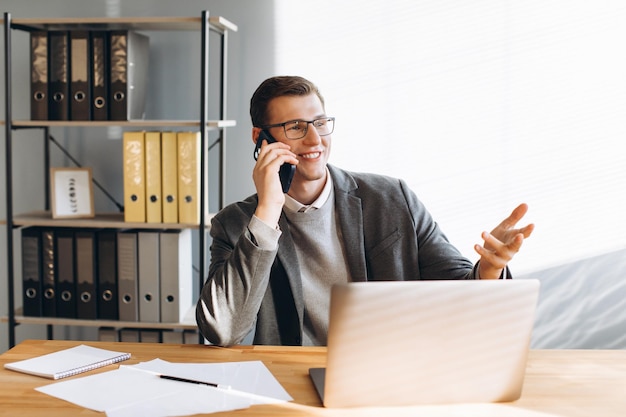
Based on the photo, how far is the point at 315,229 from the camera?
209 cm

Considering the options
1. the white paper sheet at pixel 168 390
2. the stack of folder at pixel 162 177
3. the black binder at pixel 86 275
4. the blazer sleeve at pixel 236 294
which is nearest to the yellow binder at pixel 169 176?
the stack of folder at pixel 162 177

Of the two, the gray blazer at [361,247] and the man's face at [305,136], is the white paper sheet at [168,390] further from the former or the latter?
the man's face at [305,136]

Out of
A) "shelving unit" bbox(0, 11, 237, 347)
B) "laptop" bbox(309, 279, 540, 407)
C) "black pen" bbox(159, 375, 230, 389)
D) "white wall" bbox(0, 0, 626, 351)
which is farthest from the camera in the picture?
"white wall" bbox(0, 0, 626, 351)

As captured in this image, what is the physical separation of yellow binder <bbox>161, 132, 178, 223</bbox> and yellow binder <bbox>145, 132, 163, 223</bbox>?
16 mm

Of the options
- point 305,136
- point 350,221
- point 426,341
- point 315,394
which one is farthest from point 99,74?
point 426,341

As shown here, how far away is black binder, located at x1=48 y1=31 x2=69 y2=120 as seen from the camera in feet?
9.48

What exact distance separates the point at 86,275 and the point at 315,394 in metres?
1.77

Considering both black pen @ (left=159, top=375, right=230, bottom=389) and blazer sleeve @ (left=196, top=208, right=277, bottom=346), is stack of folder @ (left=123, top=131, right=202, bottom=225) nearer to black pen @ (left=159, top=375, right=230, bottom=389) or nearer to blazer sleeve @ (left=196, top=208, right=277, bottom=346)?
blazer sleeve @ (left=196, top=208, right=277, bottom=346)

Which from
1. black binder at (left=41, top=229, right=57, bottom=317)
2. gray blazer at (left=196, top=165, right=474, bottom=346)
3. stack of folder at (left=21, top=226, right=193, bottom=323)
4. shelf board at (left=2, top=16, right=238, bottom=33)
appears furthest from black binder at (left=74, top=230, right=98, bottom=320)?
gray blazer at (left=196, top=165, right=474, bottom=346)

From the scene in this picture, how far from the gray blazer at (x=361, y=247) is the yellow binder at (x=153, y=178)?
2.76 feet

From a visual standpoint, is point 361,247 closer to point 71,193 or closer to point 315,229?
point 315,229

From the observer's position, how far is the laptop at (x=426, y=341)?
1263 millimetres

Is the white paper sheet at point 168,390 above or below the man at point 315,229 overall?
below

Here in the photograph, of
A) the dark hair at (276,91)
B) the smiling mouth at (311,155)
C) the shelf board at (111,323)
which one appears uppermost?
the dark hair at (276,91)
